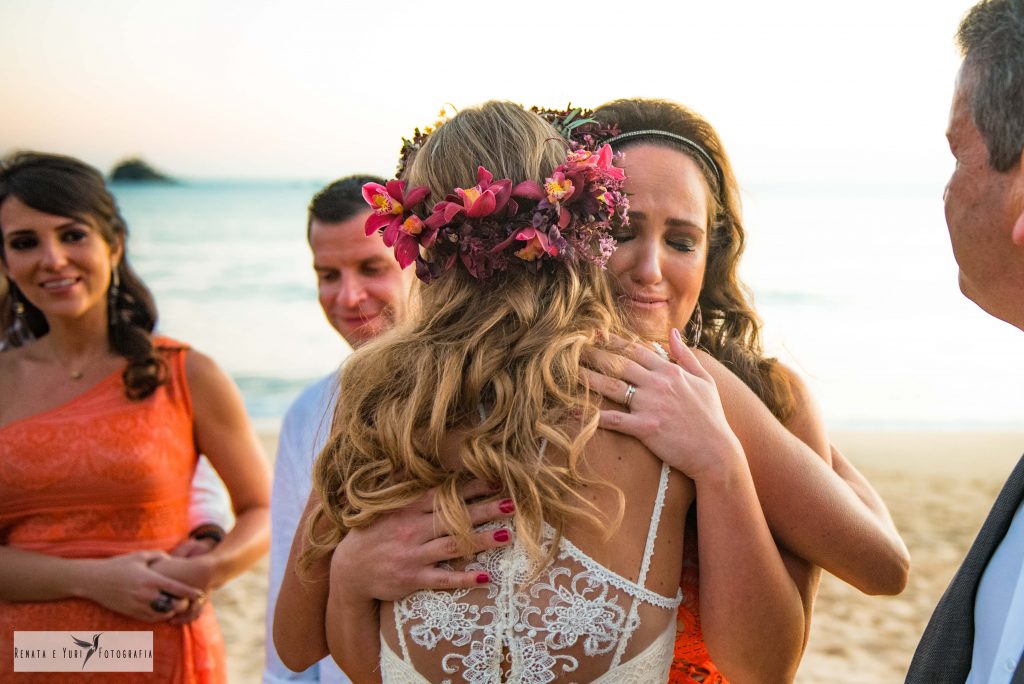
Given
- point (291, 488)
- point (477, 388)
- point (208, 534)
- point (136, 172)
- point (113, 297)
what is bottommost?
point (136, 172)

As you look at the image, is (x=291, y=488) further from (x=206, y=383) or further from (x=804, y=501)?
(x=804, y=501)

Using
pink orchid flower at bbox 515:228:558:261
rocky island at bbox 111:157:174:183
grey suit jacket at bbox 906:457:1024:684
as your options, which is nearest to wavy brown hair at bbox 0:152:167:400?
pink orchid flower at bbox 515:228:558:261

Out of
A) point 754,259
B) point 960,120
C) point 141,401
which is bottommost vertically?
point 754,259

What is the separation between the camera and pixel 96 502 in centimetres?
374

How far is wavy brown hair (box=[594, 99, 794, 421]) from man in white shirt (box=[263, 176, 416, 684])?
1299mm

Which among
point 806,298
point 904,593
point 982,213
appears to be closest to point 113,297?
point 982,213

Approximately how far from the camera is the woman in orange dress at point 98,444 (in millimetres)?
3609

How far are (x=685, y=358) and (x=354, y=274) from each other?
2.08 meters

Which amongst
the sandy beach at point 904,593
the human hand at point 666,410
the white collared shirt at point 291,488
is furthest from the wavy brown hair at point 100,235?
the sandy beach at point 904,593

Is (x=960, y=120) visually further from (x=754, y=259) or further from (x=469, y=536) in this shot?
(x=754, y=259)

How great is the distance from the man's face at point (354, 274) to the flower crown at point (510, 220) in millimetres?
1591

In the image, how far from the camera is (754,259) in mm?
31000

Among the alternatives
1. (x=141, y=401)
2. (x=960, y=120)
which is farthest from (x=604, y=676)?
(x=141, y=401)

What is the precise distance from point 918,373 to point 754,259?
12.3 meters
